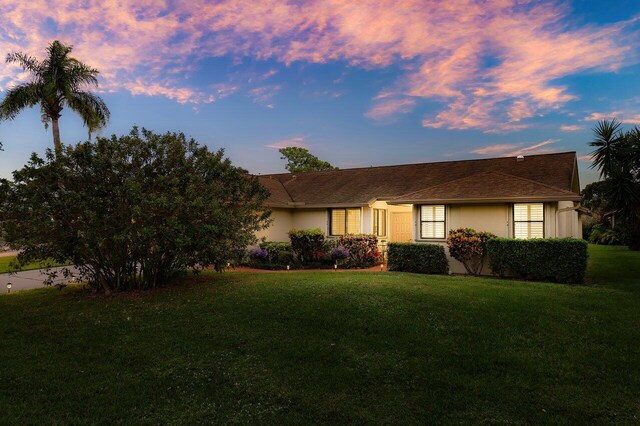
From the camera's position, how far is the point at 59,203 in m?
8.72

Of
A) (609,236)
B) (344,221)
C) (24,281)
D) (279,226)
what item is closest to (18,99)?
(24,281)

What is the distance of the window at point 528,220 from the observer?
42.6 feet

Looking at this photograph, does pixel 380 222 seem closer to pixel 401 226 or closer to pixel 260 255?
pixel 401 226

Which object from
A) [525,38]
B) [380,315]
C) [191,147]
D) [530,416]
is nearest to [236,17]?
[191,147]

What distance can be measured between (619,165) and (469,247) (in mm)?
6165

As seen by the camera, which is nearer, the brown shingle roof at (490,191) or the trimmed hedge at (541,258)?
the trimmed hedge at (541,258)

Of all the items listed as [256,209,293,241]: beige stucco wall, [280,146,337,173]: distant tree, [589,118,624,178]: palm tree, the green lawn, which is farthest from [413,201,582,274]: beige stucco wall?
[280,146,337,173]: distant tree

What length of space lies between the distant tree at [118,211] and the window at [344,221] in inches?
334

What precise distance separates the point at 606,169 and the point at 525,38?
5.57 m

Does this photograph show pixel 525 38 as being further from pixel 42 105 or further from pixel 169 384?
pixel 42 105

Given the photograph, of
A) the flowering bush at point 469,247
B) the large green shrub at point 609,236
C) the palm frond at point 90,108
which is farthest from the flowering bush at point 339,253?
the large green shrub at point 609,236

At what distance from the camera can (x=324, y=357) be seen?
5480 mm

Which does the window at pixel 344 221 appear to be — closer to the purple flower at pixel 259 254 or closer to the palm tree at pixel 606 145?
the purple flower at pixel 259 254

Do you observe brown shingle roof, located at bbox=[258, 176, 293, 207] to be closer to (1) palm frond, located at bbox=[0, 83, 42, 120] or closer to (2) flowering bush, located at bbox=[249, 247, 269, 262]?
→ (2) flowering bush, located at bbox=[249, 247, 269, 262]
